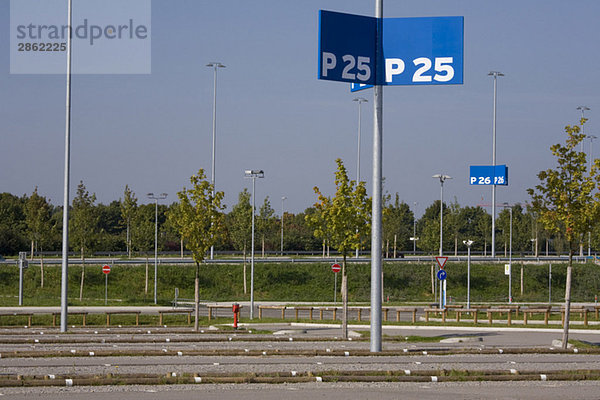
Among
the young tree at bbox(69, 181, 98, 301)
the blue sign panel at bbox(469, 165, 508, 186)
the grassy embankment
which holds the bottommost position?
the grassy embankment

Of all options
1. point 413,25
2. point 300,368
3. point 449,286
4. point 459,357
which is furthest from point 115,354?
point 449,286

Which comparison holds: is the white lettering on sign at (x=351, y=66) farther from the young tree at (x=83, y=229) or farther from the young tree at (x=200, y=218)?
the young tree at (x=83, y=229)

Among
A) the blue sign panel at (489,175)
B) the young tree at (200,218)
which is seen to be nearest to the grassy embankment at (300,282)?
the blue sign panel at (489,175)

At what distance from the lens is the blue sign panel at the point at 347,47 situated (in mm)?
16516

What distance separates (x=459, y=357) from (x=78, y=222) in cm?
3487

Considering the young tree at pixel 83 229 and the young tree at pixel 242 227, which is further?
the young tree at pixel 242 227

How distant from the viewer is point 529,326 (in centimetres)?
3030

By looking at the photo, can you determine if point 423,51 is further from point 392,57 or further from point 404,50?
point 392,57

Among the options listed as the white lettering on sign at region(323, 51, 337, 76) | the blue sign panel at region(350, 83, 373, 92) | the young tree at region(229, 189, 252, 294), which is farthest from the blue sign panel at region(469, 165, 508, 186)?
the white lettering on sign at region(323, 51, 337, 76)

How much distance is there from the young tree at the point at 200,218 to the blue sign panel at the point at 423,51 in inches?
489

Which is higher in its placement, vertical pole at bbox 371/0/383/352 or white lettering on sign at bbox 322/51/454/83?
white lettering on sign at bbox 322/51/454/83

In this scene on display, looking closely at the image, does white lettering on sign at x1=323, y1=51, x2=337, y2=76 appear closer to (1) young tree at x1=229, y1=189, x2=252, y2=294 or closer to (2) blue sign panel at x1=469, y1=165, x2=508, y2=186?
(2) blue sign panel at x1=469, y1=165, x2=508, y2=186

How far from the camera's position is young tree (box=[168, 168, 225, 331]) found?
27.8 metres

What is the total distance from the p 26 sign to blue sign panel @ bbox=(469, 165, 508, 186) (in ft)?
90.7
